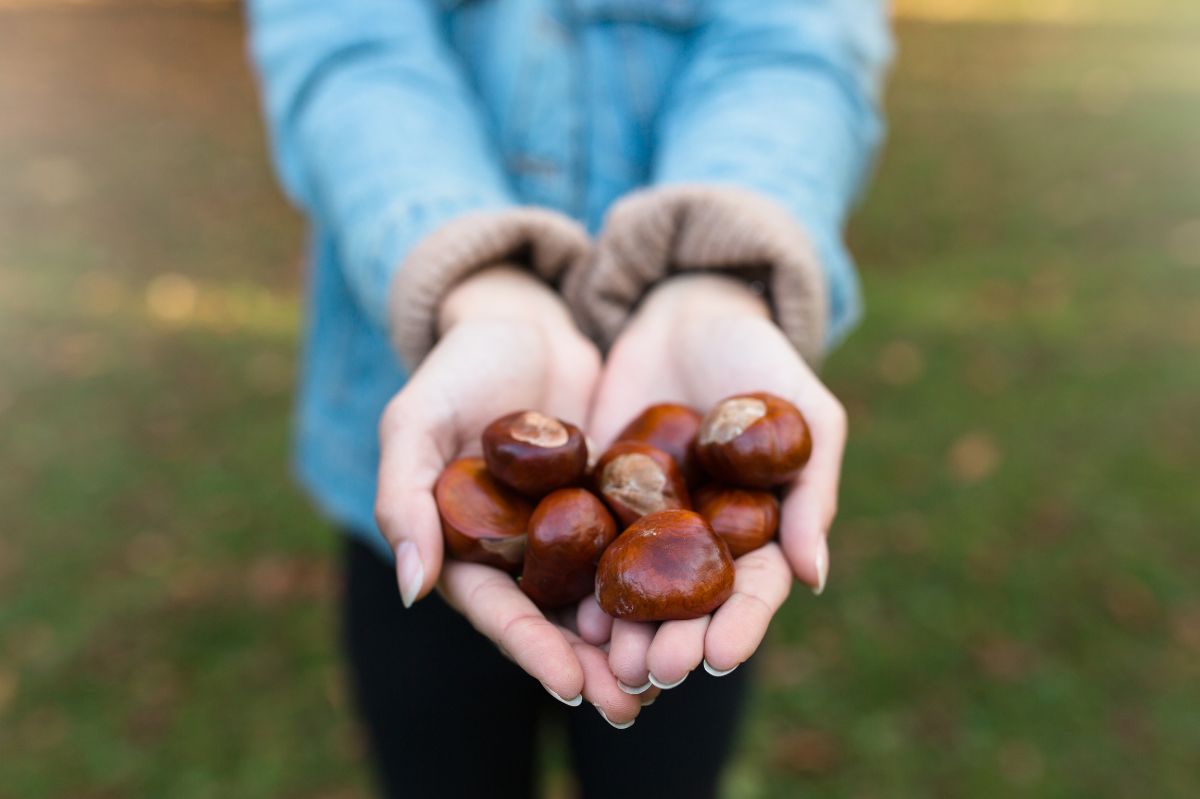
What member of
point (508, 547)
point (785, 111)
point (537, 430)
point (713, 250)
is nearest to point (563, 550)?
point (508, 547)

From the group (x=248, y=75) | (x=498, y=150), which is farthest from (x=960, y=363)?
(x=248, y=75)

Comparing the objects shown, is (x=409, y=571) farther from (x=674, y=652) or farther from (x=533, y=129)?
(x=533, y=129)

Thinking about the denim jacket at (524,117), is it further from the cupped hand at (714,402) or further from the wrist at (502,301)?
the cupped hand at (714,402)

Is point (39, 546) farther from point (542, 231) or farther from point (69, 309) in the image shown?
point (542, 231)

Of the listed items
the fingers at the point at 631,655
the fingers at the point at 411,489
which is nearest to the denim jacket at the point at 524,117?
the fingers at the point at 411,489

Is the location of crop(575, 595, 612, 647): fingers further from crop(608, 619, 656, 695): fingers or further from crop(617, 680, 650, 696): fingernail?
crop(617, 680, 650, 696): fingernail
